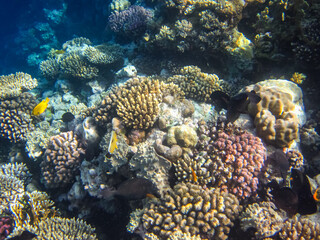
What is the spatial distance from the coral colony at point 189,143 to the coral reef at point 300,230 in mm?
16

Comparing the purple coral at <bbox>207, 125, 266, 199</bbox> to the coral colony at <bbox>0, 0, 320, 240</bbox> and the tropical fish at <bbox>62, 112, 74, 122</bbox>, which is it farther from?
the tropical fish at <bbox>62, 112, 74, 122</bbox>

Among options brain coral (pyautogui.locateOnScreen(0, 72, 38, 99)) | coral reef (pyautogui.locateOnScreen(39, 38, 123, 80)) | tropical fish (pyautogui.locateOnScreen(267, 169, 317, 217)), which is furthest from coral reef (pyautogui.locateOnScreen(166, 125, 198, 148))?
brain coral (pyautogui.locateOnScreen(0, 72, 38, 99))

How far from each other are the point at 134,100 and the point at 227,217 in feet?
9.91

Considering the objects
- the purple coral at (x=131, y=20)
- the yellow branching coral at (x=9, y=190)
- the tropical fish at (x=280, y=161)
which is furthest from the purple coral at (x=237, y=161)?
the purple coral at (x=131, y=20)

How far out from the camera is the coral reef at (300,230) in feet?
9.68

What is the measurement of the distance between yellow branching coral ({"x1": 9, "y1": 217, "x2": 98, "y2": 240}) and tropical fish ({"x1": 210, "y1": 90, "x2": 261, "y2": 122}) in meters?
4.09

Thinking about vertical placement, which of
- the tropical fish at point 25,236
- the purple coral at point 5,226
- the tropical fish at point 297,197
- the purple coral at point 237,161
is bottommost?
the purple coral at point 5,226

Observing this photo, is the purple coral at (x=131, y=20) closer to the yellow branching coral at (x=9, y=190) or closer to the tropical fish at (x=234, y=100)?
the tropical fish at (x=234, y=100)

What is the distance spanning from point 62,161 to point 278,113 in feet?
18.2

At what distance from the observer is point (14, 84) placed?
7.98 metres

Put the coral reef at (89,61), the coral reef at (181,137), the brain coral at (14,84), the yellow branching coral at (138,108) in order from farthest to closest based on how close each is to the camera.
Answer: the coral reef at (89,61)
the brain coral at (14,84)
the yellow branching coral at (138,108)
the coral reef at (181,137)

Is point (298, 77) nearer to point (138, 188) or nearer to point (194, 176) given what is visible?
point (194, 176)

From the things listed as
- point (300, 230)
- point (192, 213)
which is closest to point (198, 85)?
point (192, 213)

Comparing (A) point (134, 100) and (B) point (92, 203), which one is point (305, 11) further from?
(B) point (92, 203)
